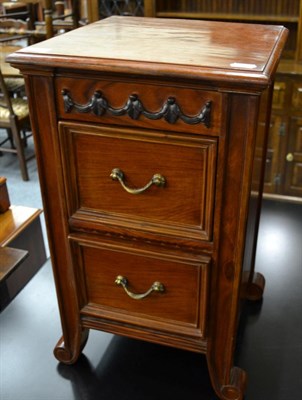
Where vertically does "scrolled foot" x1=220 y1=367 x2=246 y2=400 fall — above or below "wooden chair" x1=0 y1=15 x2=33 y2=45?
below

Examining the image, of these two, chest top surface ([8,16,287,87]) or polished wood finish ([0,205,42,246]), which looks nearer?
chest top surface ([8,16,287,87])

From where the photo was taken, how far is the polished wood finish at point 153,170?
591 millimetres

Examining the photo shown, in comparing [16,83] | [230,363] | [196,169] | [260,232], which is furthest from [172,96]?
[16,83]

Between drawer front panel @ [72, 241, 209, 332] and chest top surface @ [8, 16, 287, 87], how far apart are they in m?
0.28

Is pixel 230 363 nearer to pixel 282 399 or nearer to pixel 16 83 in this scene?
pixel 282 399

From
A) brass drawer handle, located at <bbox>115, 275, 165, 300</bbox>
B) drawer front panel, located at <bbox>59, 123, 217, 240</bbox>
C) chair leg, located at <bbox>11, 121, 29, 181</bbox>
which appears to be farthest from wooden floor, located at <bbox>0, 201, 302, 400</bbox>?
chair leg, located at <bbox>11, 121, 29, 181</bbox>

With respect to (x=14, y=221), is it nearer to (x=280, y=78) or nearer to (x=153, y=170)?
(x=153, y=170)

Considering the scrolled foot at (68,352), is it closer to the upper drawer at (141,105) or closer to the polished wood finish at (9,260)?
the polished wood finish at (9,260)

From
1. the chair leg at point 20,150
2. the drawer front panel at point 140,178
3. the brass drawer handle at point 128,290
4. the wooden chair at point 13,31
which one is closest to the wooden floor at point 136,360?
the brass drawer handle at point 128,290

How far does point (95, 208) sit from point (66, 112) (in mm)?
156

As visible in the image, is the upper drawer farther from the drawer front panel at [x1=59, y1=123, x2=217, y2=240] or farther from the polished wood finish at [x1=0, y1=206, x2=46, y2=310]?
the polished wood finish at [x1=0, y1=206, x2=46, y2=310]

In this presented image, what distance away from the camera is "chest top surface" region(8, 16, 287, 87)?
0.57 m

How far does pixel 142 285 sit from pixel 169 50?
0.37 m

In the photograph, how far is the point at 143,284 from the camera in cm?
76
